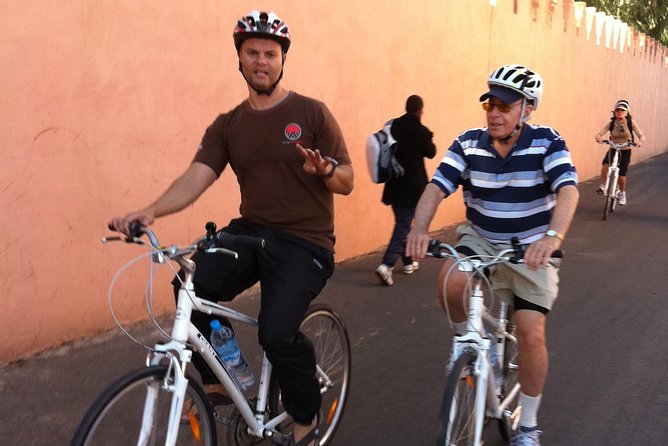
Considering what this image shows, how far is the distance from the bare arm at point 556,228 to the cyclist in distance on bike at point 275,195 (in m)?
0.83

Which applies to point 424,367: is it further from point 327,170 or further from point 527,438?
point 327,170

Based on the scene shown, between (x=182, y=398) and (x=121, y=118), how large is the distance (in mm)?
3410

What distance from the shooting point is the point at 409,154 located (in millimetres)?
7691

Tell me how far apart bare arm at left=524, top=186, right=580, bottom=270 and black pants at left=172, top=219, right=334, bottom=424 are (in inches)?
37.6

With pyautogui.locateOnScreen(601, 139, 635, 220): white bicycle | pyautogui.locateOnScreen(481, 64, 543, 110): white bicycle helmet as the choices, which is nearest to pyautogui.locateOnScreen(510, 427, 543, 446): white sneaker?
pyautogui.locateOnScreen(481, 64, 543, 110): white bicycle helmet

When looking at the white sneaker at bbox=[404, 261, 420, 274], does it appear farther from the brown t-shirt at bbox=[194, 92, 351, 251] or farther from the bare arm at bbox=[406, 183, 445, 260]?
the brown t-shirt at bbox=[194, 92, 351, 251]

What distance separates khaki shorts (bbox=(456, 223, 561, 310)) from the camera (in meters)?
3.54

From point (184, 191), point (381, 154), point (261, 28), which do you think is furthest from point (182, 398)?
point (381, 154)

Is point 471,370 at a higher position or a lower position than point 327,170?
lower

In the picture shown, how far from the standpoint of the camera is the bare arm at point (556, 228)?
3078 millimetres

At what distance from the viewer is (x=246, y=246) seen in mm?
3479

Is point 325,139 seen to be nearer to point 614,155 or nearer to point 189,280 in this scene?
point 189,280

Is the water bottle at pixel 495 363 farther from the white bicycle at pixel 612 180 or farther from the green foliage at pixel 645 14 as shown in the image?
the green foliage at pixel 645 14

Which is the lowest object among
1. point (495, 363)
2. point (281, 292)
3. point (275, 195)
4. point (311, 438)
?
point (311, 438)
